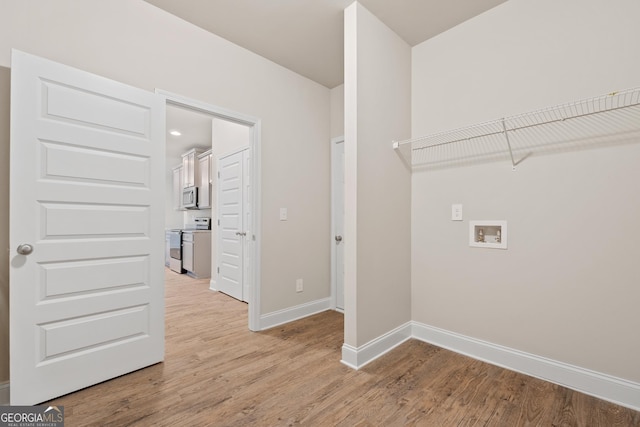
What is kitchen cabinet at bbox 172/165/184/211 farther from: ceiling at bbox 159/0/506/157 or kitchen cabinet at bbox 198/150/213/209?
ceiling at bbox 159/0/506/157

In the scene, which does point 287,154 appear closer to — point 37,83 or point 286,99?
point 286,99

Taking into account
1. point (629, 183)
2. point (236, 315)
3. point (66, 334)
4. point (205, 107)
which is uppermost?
point (205, 107)

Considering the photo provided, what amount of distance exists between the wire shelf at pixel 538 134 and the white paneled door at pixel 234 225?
216 centimetres

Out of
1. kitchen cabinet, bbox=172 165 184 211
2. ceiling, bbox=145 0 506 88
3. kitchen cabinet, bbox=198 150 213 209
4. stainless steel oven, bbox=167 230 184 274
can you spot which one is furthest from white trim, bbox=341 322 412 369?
kitchen cabinet, bbox=172 165 184 211

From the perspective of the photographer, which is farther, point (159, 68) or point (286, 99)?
point (286, 99)

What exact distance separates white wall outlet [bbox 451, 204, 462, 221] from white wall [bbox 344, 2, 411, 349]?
0.39 metres

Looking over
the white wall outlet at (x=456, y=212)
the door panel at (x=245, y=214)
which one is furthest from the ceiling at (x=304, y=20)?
the white wall outlet at (x=456, y=212)

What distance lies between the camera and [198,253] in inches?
213

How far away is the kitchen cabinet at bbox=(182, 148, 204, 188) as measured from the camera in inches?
241

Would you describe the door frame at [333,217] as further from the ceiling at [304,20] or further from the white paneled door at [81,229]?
the white paneled door at [81,229]

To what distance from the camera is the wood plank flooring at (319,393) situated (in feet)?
5.11

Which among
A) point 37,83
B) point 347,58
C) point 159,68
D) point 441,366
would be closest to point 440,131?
point 347,58

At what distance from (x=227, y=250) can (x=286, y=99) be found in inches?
88.8

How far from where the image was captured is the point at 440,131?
247 cm
